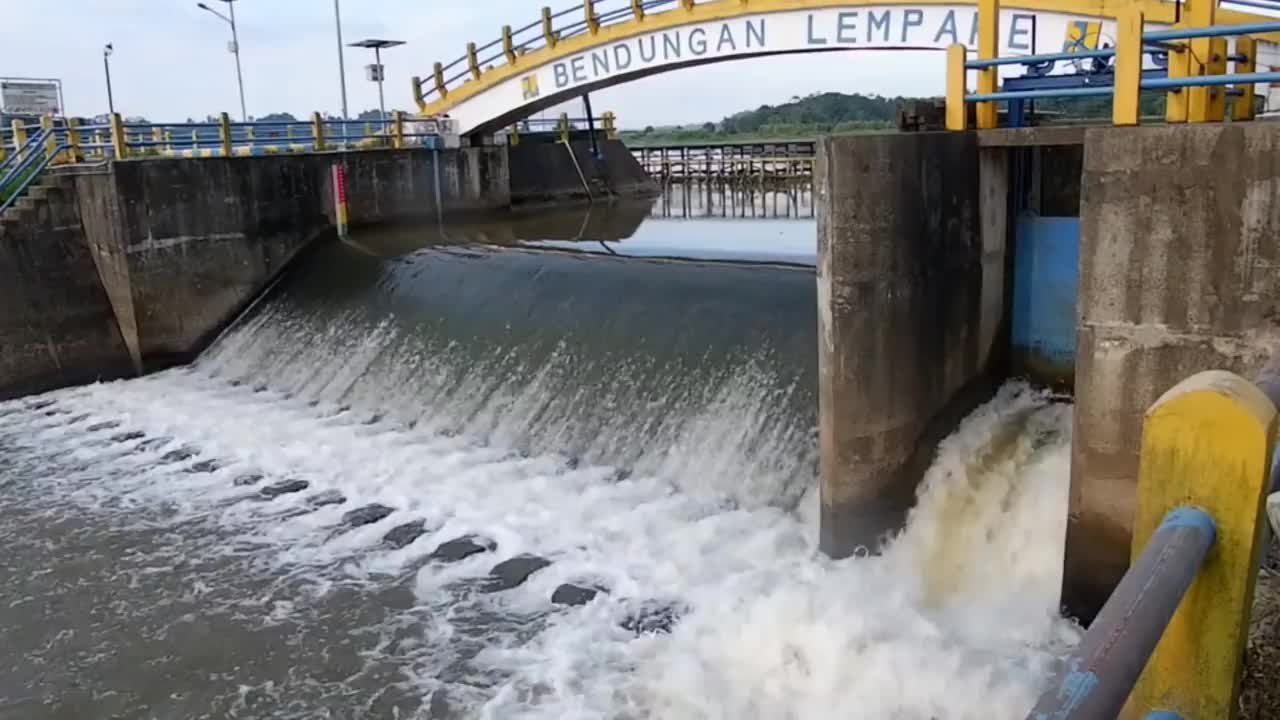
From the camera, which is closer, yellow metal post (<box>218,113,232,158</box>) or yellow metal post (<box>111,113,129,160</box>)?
yellow metal post (<box>111,113,129,160</box>)

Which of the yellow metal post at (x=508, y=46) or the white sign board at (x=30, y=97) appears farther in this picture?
the white sign board at (x=30, y=97)

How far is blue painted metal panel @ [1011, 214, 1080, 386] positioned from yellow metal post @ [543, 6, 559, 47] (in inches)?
494

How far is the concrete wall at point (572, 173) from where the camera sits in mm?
23812

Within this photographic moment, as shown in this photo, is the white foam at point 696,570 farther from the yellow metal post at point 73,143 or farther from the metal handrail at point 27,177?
the yellow metal post at point 73,143

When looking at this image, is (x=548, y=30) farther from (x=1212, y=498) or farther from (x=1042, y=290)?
(x=1212, y=498)

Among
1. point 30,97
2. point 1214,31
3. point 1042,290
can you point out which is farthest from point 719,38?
point 30,97

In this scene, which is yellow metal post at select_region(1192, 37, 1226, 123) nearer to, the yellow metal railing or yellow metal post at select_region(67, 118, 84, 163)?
the yellow metal railing

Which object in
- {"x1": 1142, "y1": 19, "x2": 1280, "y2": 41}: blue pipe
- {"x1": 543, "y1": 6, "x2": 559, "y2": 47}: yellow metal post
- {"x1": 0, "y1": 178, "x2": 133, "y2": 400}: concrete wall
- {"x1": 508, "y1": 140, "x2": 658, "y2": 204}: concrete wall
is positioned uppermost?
{"x1": 543, "y1": 6, "x2": 559, "y2": 47}: yellow metal post

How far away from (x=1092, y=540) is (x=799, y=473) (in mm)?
3169

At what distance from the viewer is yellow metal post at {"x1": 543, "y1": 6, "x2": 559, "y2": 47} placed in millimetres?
19203

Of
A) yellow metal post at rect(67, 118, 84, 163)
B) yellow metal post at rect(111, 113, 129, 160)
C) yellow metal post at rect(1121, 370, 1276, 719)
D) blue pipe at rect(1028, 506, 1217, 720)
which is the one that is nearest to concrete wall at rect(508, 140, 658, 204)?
yellow metal post at rect(111, 113, 129, 160)

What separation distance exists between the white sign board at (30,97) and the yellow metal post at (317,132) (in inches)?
805

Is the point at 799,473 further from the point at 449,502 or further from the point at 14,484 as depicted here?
the point at 14,484

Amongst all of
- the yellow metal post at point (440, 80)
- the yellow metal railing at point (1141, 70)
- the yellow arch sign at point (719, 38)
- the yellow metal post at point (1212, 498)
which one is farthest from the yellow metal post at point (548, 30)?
the yellow metal post at point (1212, 498)
